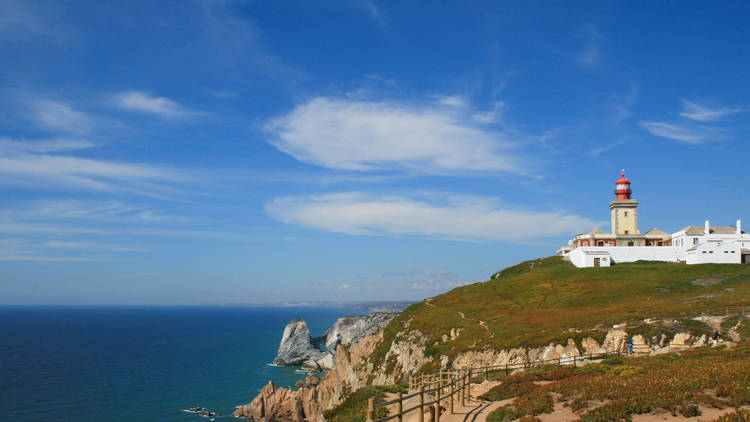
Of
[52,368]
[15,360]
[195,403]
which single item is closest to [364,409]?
[195,403]

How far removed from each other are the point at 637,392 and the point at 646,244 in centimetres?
9598

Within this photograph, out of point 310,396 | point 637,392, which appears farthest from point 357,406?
point 310,396

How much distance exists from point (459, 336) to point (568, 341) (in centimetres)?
1782

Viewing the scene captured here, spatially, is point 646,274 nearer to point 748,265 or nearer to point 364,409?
point 748,265

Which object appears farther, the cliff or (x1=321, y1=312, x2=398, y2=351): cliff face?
(x1=321, y1=312, x2=398, y2=351): cliff face

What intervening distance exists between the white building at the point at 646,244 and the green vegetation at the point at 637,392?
6935 cm

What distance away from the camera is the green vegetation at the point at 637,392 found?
53.8 ft

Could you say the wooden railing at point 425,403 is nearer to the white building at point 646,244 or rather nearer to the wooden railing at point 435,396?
the wooden railing at point 435,396

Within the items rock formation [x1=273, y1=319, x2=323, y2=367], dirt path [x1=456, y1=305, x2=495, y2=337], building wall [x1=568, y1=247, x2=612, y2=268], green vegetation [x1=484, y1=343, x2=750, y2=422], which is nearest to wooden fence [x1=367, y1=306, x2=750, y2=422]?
green vegetation [x1=484, y1=343, x2=750, y2=422]

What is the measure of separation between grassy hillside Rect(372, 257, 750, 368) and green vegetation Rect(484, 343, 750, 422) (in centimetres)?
2348

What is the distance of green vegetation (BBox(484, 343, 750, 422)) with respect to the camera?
1639 cm

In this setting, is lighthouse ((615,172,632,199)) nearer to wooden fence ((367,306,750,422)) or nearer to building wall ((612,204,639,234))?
building wall ((612,204,639,234))

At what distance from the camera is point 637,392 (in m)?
18.4

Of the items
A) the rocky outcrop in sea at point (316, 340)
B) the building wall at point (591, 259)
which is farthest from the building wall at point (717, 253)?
the rocky outcrop in sea at point (316, 340)
